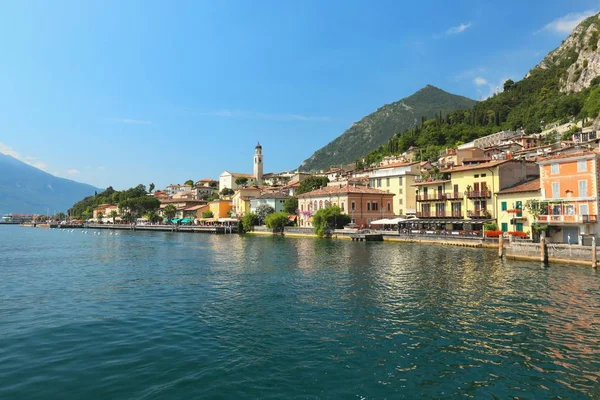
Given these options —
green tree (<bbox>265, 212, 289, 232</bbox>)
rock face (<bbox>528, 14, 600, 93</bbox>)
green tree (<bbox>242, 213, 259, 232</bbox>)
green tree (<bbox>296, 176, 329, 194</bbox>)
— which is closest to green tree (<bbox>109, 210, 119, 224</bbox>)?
green tree (<bbox>242, 213, 259, 232</bbox>)

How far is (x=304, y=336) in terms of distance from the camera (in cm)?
1480

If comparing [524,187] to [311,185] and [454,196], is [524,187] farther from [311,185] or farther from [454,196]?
[311,185]

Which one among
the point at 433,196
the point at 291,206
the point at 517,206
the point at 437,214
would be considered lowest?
the point at 437,214

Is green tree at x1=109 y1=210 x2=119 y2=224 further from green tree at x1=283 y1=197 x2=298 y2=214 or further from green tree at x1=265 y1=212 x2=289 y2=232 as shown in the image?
green tree at x1=265 y1=212 x2=289 y2=232

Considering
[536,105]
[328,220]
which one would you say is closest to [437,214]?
[328,220]

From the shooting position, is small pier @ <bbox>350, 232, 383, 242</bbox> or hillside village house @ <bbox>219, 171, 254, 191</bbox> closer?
small pier @ <bbox>350, 232, 383, 242</bbox>

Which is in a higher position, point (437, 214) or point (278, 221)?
point (437, 214)

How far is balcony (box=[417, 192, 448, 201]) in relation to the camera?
189 ft

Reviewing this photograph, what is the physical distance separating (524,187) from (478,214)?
748cm

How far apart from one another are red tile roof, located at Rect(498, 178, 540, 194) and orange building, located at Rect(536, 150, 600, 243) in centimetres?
394

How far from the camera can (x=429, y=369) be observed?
11.9 m

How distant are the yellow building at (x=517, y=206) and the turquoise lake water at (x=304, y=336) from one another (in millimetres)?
17526

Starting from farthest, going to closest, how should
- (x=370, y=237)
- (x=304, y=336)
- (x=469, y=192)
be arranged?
(x=370, y=237)
(x=469, y=192)
(x=304, y=336)

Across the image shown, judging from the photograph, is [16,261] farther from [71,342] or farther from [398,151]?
[398,151]
